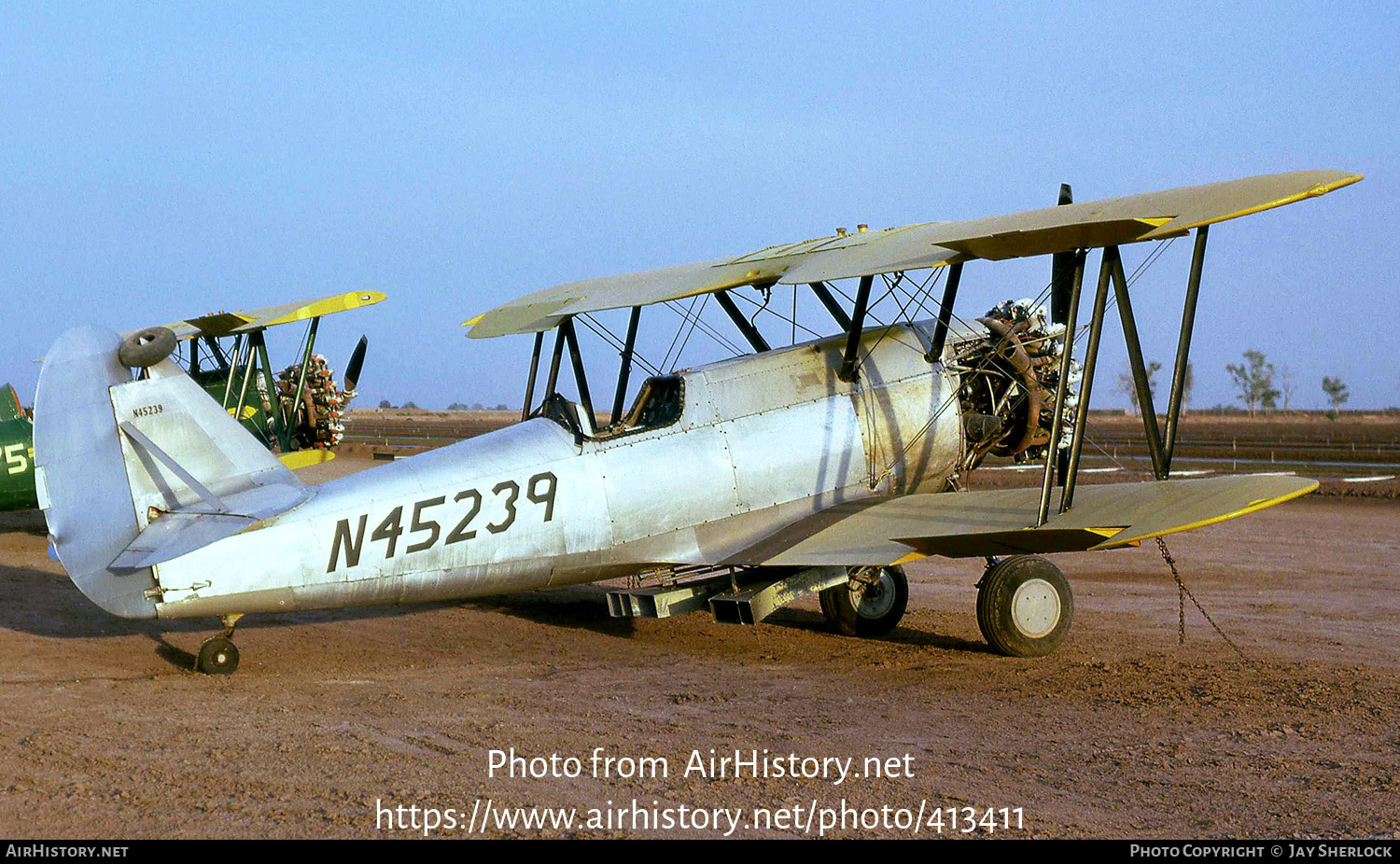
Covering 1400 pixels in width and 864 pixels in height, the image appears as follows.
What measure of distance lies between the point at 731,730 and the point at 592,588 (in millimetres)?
6347

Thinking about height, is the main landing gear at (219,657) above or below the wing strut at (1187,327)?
below

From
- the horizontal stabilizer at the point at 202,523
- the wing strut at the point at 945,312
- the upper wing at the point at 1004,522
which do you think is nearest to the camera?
the horizontal stabilizer at the point at 202,523

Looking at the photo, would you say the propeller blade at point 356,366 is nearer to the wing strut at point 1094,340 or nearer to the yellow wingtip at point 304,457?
the yellow wingtip at point 304,457

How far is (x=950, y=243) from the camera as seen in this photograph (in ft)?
26.6

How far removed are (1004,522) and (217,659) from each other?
17.5 feet

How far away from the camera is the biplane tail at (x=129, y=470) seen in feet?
24.0

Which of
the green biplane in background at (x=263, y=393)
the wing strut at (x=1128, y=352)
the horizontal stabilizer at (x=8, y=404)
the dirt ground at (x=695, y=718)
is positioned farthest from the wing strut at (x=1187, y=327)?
the horizontal stabilizer at (x=8, y=404)

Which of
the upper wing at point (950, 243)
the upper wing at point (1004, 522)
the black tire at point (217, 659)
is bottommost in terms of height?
the black tire at point (217, 659)

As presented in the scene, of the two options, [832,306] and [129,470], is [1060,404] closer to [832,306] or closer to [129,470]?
[832,306]

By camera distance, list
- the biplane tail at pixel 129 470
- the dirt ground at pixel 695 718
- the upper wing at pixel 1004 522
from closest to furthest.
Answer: the dirt ground at pixel 695 718
the biplane tail at pixel 129 470
the upper wing at pixel 1004 522

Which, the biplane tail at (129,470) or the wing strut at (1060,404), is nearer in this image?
the biplane tail at (129,470)

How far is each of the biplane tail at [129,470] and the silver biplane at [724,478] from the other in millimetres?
14

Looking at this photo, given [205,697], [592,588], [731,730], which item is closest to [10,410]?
[592,588]

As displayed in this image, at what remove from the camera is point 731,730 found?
6.51m
